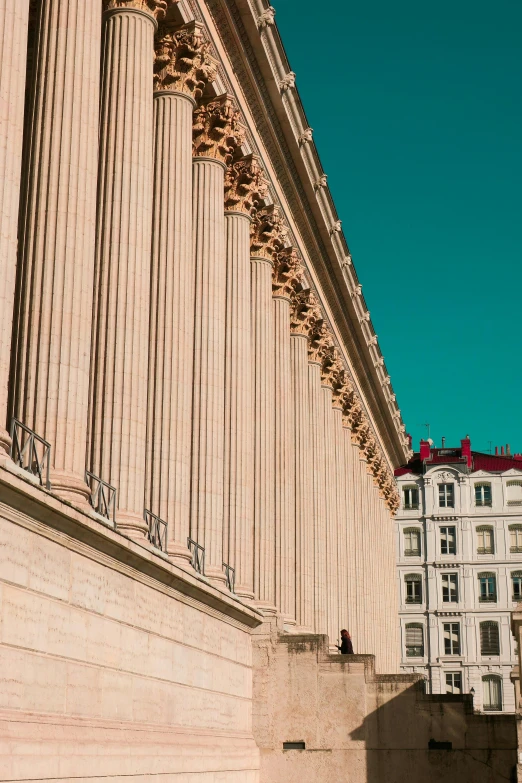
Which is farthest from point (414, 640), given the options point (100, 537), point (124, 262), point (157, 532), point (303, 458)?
point (100, 537)

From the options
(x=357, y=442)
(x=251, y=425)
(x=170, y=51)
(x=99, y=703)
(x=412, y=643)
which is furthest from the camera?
(x=412, y=643)

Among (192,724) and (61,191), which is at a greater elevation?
(61,191)

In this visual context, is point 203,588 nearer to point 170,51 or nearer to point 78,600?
point 78,600

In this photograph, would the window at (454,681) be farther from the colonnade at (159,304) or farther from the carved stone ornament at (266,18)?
the carved stone ornament at (266,18)

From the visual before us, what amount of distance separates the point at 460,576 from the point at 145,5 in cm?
9368

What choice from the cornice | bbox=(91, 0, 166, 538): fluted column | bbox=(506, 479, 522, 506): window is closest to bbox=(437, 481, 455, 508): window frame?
bbox=(506, 479, 522, 506): window

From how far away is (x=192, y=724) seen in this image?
30.8m

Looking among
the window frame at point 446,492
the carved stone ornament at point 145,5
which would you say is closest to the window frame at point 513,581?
the window frame at point 446,492

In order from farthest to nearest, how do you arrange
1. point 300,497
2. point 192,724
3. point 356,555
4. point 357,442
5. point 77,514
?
point 357,442, point 356,555, point 300,497, point 192,724, point 77,514

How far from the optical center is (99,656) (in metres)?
23.9

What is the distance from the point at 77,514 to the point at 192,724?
10737 mm

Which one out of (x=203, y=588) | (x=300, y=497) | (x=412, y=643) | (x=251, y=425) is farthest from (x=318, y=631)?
(x=412, y=643)

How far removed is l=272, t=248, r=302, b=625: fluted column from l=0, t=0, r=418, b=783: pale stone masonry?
10 cm

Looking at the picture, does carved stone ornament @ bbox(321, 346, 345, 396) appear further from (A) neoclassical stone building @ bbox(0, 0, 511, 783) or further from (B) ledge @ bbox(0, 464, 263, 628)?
(B) ledge @ bbox(0, 464, 263, 628)
